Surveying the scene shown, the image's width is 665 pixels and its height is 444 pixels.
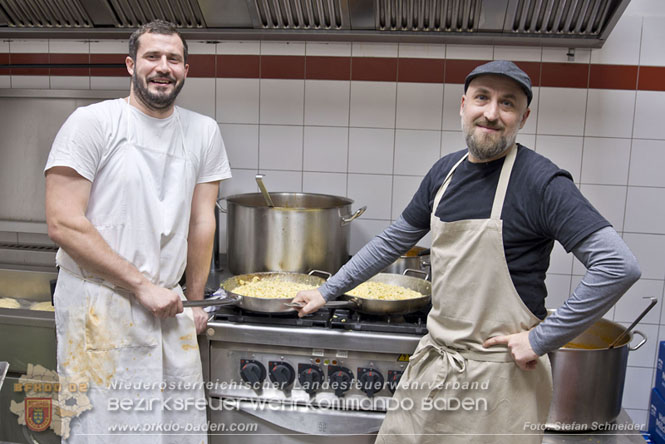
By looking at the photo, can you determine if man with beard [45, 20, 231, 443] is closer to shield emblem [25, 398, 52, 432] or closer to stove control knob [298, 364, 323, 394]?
stove control knob [298, 364, 323, 394]

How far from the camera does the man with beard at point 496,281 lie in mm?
1262

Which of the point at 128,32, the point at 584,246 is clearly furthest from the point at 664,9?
the point at 128,32

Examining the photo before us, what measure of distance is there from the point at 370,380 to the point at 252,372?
0.36 metres

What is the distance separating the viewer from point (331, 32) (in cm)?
219

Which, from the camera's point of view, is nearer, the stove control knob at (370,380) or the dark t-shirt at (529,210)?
the dark t-shirt at (529,210)

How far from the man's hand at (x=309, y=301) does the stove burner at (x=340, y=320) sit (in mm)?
56

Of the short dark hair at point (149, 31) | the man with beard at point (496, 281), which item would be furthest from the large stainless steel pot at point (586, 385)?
the short dark hair at point (149, 31)

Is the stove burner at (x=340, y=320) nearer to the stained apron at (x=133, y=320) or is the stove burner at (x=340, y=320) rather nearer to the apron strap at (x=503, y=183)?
the stained apron at (x=133, y=320)

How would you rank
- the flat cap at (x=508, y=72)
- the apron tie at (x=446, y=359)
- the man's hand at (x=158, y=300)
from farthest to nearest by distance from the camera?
the man's hand at (x=158, y=300), the apron tie at (x=446, y=359), the flat cap at (x=508, y=72)

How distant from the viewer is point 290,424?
1.71 m

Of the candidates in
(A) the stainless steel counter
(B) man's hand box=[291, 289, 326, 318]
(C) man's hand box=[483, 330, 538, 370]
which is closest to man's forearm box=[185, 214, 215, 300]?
(B) man's hand box=[291, 289, 326, 318]

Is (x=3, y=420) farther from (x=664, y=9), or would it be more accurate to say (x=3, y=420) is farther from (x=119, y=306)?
(x=664, y=9)

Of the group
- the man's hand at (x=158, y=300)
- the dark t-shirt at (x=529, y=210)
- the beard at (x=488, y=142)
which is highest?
the beard at (x=488, y=142)

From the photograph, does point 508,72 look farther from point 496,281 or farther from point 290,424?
point 290,424
